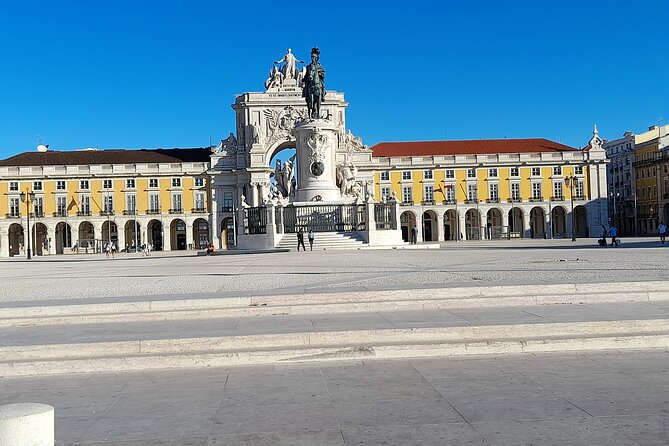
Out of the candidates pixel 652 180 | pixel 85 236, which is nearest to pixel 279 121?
pixel 85 236

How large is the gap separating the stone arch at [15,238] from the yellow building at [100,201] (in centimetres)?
11

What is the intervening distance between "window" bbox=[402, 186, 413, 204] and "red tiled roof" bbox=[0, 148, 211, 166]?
23570 mm

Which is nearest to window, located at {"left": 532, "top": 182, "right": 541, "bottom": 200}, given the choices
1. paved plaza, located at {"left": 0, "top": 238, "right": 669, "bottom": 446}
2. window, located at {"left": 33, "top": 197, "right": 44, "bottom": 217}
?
window, located at {"left": 33, "top": 197, "right": 44, "bottom": 217}

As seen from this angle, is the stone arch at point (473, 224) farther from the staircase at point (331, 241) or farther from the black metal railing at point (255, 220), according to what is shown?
the staircase at point (331, 241)

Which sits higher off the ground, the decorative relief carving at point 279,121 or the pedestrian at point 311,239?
the decorative relief carving at point 279,121

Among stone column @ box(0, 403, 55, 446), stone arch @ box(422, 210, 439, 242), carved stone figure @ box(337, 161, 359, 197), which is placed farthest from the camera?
stone arch @ box(422, 210, 439, 242)

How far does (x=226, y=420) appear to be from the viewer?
5.52m

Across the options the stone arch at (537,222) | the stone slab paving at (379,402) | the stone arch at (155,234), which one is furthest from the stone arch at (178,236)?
the stone slab paving at (379,402)

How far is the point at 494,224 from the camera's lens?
282 ft

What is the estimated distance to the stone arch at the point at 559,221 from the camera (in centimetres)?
8369

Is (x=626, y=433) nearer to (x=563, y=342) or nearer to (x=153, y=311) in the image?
(x=563, y=342)

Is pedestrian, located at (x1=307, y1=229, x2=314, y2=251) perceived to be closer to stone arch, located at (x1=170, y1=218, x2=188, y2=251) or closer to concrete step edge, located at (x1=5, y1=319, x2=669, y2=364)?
concrete step edge, located at (x1=5, y1=319, x2=669, y2=364)

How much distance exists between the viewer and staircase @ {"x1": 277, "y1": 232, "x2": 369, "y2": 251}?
3541 cm

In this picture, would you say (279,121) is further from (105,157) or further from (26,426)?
(26,426)
